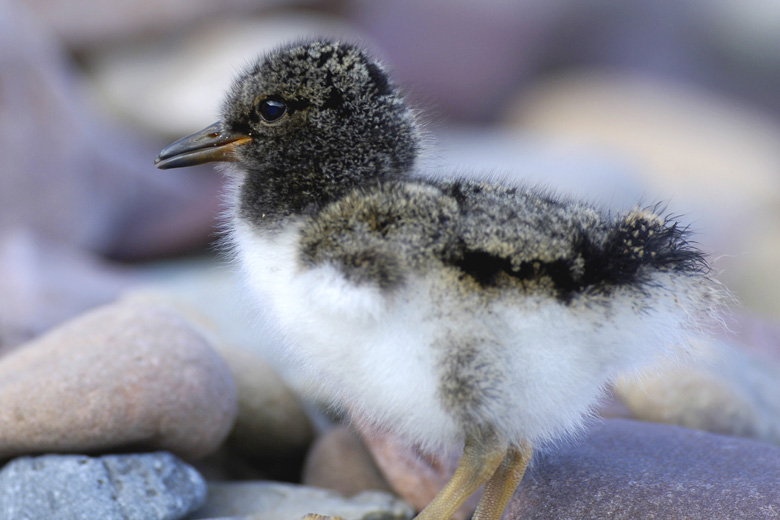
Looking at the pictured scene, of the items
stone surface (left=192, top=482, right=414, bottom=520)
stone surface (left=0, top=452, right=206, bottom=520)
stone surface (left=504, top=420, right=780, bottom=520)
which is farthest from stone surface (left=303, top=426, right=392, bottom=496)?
stone surface (left=504, top=420, right=780, bottom=520)

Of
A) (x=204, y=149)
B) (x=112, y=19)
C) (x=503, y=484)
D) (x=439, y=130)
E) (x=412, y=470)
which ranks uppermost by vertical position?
(x=112, y=19)

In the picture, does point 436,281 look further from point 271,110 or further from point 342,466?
point 342,466

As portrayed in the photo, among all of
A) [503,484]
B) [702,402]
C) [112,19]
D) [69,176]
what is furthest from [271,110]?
[112,19]

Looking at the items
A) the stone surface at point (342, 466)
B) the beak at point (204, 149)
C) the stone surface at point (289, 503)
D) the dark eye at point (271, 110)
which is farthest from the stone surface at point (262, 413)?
the dark eye at point (271, 110)

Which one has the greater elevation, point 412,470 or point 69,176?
point 69,176

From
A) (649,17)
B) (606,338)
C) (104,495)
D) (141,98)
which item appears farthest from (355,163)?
(649,17)

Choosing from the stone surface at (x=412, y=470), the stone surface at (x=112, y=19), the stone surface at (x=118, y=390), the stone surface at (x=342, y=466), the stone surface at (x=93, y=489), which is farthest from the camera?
the stone surface at (x=112, y=19)

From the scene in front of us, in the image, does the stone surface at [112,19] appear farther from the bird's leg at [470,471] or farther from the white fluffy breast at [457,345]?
the bird's leg at [470,471]
